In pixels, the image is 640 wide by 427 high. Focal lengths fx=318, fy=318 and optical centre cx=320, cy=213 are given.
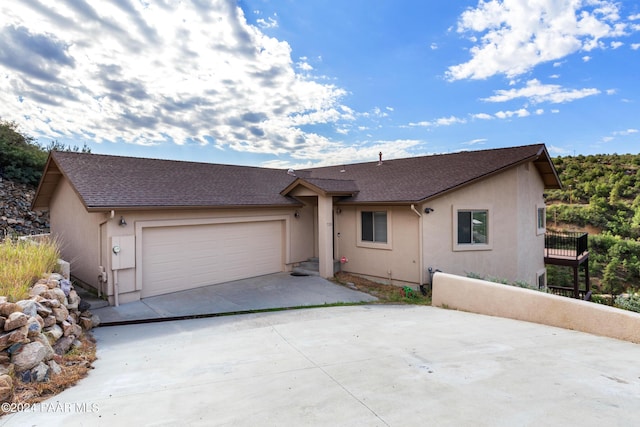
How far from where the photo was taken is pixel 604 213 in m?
29.3

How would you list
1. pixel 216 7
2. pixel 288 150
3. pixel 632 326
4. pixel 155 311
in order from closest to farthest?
pixel 632 326 < pixel 155 311 < pixel 216 7 < pixel 288 150

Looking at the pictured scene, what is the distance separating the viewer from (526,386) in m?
3.65

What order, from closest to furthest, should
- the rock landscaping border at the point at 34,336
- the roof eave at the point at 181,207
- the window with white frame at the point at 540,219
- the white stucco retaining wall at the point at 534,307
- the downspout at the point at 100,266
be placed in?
the rock landscaping border at the point at 34,336, the white stucco retaining wall at the point at 534,307, the roof eave at the point at 181,207, the downspout at the point at 100,266, the window with white frame at the point at 540,219

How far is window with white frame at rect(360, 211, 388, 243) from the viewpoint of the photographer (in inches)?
466

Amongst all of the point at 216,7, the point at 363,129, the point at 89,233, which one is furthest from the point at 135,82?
the point at 363,129

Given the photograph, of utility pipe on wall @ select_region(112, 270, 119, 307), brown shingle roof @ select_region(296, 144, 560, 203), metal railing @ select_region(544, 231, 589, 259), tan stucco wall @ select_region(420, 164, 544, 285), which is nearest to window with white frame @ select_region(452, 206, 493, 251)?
tan stucco wall @ select_region(420, 164, 544, 285)

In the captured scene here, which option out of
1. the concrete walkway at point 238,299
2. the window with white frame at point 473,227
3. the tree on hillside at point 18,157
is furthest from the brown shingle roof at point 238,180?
the tree on hillside at point 18,157

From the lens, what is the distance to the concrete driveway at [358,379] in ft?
10.3

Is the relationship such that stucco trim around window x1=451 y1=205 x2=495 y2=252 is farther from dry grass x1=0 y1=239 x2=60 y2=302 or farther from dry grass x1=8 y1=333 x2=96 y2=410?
dry grass x1=0 y1=239 x2=60 y2=302

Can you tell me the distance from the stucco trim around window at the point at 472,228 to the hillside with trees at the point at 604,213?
15.4 meters

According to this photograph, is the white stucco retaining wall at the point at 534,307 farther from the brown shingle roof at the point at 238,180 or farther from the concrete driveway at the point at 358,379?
the brown shingle roof at the point at 238,180

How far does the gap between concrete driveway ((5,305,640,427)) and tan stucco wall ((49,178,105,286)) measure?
14.1 ft

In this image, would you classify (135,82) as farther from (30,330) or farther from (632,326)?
(632,326)

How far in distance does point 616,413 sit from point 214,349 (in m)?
5.35
